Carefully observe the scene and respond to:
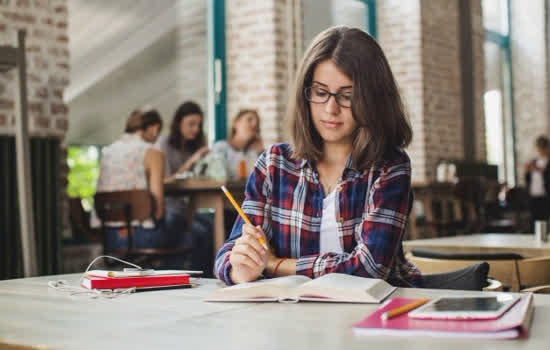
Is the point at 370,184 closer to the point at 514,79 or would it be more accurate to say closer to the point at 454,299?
the point at 454,299

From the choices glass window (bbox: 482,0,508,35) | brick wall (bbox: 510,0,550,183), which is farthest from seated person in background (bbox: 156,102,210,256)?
brick wall (bbox: 510,0,550,183)

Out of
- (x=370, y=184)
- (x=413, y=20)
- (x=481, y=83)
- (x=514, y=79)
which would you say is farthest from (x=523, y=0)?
(x=370, y=184)

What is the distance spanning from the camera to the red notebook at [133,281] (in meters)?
1.27

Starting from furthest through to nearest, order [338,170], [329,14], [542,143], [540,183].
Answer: [540,183] → [542,143] → [329,14] → [338,170]

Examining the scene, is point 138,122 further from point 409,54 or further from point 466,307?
point 409,54

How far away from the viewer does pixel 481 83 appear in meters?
8.64

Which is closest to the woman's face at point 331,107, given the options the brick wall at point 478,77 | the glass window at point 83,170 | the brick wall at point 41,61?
the brick wall at point 41,61

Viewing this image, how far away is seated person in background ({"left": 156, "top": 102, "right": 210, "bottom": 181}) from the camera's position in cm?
488

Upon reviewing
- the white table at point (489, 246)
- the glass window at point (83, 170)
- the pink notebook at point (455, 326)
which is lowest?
the white table at point (489, 246)

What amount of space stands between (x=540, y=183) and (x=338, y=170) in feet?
23.5

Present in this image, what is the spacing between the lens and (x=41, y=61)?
162 inches

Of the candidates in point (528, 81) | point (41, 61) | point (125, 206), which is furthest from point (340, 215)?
point (528, 81)

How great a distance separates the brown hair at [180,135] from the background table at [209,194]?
82 centimetres

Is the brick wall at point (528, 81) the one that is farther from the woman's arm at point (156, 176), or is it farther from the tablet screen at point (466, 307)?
the tablet screen at point (466, 307)
